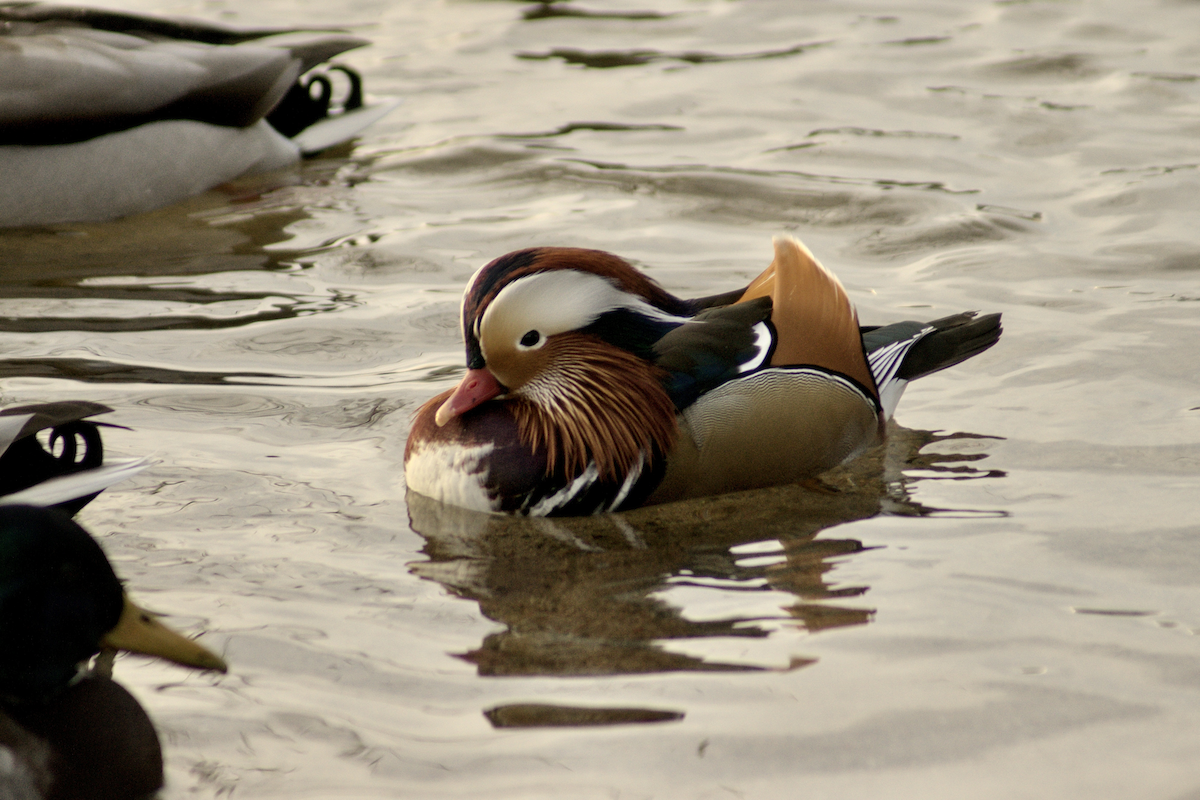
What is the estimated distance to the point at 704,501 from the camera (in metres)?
4.73

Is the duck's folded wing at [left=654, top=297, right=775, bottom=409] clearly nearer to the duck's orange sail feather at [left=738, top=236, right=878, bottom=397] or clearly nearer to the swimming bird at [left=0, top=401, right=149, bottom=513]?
the duck's orange sail feather at [left=738, top=236, right=878, bottom=397]

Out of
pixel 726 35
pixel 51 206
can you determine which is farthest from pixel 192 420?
pixel 726 35

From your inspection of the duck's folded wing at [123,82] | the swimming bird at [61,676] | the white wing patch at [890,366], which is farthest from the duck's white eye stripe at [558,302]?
the duck's folded wing at [123,82]

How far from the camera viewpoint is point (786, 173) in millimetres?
8367

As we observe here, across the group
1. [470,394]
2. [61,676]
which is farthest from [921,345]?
[61,676]

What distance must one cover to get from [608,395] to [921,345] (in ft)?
4.75

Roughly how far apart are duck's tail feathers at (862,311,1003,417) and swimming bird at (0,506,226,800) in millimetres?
2972

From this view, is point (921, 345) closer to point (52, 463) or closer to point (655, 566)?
point (655, 566)

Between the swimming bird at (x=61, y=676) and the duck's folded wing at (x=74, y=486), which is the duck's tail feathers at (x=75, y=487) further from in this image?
the swimming bird at (x=61, y=676)

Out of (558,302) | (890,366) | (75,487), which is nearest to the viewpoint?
(75,487)

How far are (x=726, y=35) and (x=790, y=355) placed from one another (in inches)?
281

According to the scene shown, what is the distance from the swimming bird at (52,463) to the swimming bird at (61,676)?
0.59m

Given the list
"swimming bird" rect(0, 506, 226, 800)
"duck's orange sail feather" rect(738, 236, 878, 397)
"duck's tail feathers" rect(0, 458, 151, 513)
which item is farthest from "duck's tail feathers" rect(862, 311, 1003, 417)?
"swimming bird" rect(0, 506, 226, 800)

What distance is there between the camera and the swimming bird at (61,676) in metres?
3.04
